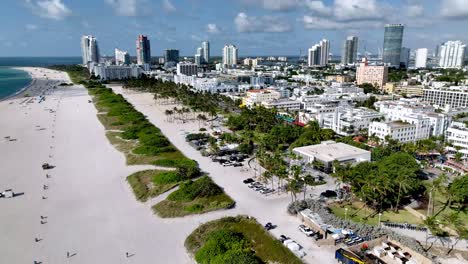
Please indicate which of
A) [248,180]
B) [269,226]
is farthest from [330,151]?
[269,226]

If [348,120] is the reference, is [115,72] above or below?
above

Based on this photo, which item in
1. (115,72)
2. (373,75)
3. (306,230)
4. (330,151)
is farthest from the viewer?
(115,72)

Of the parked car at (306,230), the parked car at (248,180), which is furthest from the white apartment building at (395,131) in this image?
the parked car at (306,230)

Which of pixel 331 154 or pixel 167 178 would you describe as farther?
pixel 331 154

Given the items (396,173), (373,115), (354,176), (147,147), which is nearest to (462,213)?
(396,173)

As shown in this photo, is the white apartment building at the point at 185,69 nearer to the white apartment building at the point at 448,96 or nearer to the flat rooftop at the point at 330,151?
the white apartment building at the point at 448,96

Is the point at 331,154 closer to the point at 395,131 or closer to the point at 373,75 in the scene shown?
the point at 395,131
